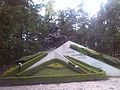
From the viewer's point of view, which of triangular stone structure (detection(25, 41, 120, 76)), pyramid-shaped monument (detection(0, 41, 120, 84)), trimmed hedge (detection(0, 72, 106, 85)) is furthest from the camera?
triangular stone structure (detection(25, 41, 120, 76))

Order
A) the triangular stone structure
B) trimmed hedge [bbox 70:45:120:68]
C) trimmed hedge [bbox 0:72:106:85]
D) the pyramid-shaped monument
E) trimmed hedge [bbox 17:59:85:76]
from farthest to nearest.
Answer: trimmed hedge [bbox 70:45:120:68] → the triangular stone structure → trimmed hedge [bbox 17:59:85:76] → the pyramid-shaped monument → trimmed hedge [bbox 0:72:106:85]

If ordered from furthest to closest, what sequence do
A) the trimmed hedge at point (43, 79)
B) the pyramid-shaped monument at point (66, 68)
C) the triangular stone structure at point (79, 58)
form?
the triangular stone structure at point (79, 58) → the pyramid-shaped monument at point (66, 68) → the trimmed hedge at point (43, 79)

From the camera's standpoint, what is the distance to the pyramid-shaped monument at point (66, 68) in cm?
1783

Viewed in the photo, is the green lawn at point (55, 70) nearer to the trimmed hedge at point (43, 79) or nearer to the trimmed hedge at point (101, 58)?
the trimmed hedge at point (43, 79)

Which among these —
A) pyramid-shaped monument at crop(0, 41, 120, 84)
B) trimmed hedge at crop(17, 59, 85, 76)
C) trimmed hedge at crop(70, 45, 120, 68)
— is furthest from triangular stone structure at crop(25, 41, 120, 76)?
trimmed hedge at crop(17, 59, 85, 76)

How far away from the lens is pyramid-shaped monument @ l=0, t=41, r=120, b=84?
17828 mm

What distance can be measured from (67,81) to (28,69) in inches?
126

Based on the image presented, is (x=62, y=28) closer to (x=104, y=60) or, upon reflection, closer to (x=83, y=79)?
(x=104, y=60)

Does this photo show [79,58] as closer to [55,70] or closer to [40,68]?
[55,70]

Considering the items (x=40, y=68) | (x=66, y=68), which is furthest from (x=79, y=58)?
(x=40, y=68)

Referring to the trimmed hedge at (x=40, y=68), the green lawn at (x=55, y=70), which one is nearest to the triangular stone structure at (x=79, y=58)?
the trimmed hedge at (x=40, y=68)

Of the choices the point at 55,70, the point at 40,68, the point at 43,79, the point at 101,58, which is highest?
the point at 101,58

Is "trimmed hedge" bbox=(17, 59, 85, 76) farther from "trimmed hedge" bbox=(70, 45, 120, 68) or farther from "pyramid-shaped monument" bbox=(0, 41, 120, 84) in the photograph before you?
"trimmed hedge" bbox=(70, 45, 120, 68)

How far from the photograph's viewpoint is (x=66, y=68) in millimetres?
19719
